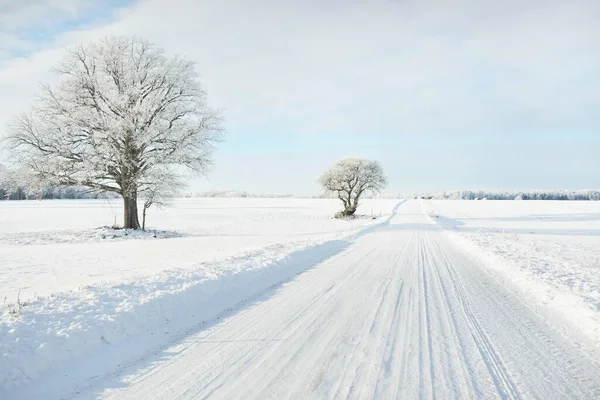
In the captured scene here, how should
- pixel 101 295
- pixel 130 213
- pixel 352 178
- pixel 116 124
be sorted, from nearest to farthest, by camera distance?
pixel 101 295 → pixel 116 124 → pixel 130 213 → pixel 352 178

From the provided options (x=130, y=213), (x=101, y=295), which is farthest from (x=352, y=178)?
(x=101, y=295)

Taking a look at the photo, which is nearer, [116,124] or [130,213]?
[116,124]

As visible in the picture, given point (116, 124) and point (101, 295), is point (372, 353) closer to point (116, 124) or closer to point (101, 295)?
point (101, 295)

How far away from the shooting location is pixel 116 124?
17984mm

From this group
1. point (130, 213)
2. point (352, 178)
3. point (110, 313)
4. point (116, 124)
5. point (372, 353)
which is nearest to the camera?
point (372, 353)

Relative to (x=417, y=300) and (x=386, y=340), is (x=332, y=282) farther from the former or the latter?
(x=386, y=340)

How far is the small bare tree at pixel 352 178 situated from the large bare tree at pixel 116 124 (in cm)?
2595

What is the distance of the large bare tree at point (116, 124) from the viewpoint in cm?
1880

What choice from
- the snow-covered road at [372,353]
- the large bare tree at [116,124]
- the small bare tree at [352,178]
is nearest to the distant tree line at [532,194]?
the small bare tree at [352,178]

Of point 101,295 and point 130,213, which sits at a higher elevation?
point 130,213

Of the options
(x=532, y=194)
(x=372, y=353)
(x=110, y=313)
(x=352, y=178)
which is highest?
(x=352, y=178)

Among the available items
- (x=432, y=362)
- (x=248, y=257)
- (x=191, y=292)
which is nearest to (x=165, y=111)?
(x=248, y=257)

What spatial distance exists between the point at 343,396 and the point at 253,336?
189 cm

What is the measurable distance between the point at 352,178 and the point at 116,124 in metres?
31.8
